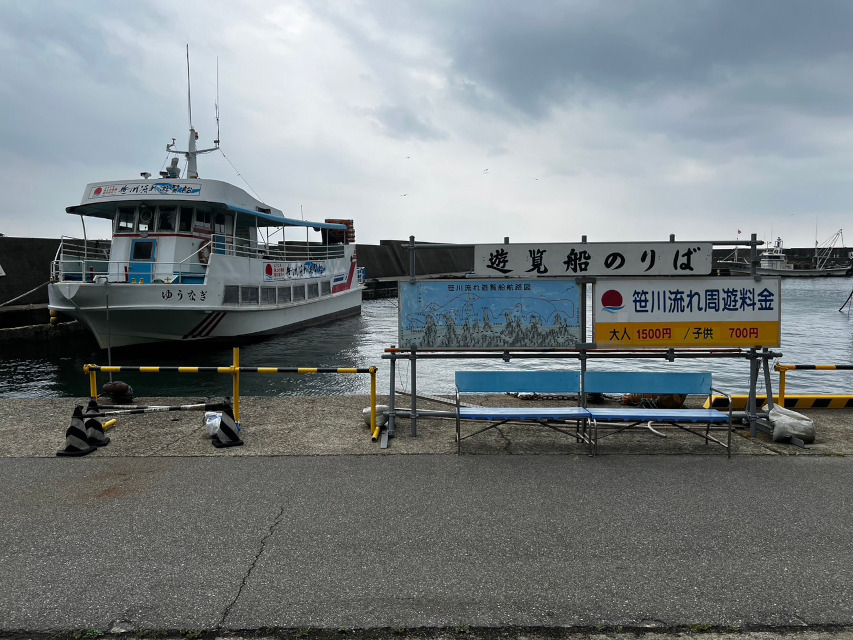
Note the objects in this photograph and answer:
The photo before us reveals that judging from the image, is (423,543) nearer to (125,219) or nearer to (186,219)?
(186,219)

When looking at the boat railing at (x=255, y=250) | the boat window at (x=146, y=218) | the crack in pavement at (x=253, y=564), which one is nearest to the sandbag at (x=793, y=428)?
the crack in pavement at (x=253, y=564)

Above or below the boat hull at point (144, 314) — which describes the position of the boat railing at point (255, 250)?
above

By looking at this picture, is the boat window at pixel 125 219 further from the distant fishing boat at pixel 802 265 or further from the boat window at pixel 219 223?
the distant fishing boat at pixel 802 265

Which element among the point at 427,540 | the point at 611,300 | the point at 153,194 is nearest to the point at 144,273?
the point at 153,194

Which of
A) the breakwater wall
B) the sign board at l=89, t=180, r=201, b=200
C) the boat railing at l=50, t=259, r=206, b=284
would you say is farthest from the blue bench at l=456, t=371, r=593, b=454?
the breakwater wall

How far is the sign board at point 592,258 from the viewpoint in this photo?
682cm

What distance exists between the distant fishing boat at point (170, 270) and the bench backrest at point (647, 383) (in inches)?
567

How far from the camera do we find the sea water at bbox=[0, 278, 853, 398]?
16219mm

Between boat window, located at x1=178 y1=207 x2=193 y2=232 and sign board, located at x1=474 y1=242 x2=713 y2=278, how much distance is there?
1611 cm

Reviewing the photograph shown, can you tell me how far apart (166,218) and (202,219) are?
1121mm

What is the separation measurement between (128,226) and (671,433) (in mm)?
19196

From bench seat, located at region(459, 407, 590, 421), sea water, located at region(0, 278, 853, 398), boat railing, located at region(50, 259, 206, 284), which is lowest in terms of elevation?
sea water, located at region(0, 278, 853, 398)

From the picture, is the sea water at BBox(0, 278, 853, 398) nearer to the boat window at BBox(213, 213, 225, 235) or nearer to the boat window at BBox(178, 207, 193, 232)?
the boat window at BBox(178, 207, 193, 232)

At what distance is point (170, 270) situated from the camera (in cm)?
1989
